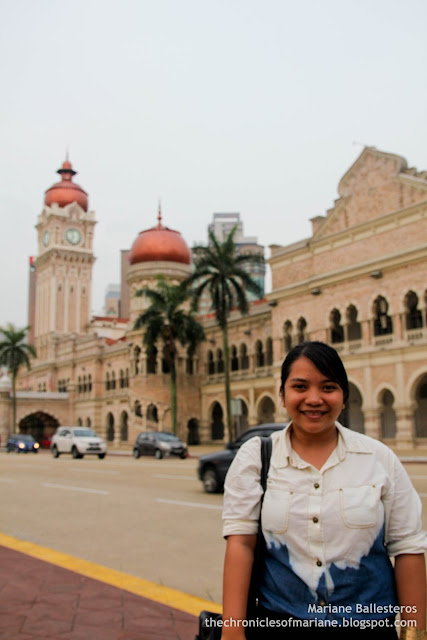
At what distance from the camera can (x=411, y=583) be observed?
85.5 inches

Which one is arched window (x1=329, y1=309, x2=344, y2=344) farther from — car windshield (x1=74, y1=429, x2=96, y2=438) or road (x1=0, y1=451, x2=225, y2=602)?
road (x1=0, y1=451, x2=225, y2=602)

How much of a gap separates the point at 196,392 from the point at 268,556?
44.1 metres

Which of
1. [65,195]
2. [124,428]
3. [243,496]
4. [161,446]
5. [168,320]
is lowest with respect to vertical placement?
[161,446]

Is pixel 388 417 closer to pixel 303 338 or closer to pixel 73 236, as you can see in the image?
pixel 303 338

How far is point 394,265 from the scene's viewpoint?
2922 cm

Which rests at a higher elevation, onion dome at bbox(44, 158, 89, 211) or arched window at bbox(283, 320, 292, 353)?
onion dome at bbox(44, 158, 89, 211)

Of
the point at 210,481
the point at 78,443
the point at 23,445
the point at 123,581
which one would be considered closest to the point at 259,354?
the point at 23,445

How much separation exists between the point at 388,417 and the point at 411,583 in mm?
30345

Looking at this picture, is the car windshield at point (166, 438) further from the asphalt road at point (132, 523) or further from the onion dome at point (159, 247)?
the onion dome at point (159, 247)

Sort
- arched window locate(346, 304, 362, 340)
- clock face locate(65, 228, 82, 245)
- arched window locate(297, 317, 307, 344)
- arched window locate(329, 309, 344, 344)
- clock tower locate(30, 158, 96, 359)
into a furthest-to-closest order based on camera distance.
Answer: clock face locate(65, 228, 82, 245), clock tower locate(30, 158, 96, 359), arched window locate(297, 317, 307, 344), arched window locate(329, 309, 344, 344), arched window locate(346, 304, 362, 340)

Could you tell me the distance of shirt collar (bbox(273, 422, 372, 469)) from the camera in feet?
7.60

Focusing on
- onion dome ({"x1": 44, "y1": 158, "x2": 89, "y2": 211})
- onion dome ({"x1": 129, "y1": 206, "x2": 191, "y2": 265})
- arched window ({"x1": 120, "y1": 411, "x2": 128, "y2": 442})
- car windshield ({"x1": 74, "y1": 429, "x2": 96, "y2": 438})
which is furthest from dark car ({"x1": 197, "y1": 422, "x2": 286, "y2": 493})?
onion dome ({"x1": 44, "y1": 158, "x2": 89, "y2": 211})

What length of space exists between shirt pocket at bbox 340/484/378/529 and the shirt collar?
14cm

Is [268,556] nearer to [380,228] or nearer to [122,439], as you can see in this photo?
[380,228]
